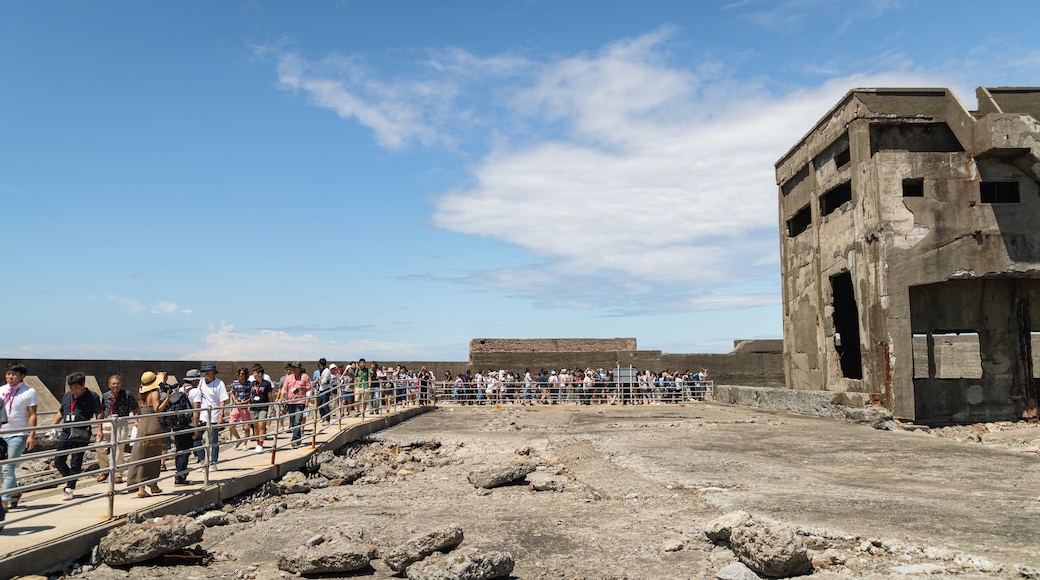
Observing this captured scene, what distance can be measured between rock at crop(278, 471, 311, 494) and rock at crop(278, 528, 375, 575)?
13.5 feet

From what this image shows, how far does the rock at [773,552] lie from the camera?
18.5 ft

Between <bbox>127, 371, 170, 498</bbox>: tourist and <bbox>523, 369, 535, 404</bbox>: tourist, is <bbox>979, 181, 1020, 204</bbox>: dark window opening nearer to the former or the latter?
<bbox>523, 369, 535, 404</bbox>: tourist

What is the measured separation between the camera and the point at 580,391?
29.7m

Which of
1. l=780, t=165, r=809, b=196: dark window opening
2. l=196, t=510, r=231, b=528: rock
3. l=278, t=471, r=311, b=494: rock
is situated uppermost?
l=780, t=165, r=809, b=196: dark window opening

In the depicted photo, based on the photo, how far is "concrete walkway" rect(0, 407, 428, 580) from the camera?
19.2 feet

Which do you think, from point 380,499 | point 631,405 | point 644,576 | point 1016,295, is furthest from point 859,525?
point 631,405

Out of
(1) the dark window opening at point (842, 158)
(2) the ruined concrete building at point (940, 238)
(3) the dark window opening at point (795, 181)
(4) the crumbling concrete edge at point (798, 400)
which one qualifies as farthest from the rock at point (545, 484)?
(3) the dark window opening at point (795, 181)

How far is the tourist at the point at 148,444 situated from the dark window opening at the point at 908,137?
18.4 m

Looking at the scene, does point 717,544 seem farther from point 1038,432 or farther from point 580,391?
point 580,391

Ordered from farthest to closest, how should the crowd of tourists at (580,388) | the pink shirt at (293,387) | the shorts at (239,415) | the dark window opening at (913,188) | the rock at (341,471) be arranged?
1. the crowd of tourists at (580,388)
2. the dark window opening at (913,188)
3. the pink shirt at (293,387)
4. the shorts at (239,415)
5. the rock at (341,471)

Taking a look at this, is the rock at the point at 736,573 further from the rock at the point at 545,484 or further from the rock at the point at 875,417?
the rock at the point at 875,417

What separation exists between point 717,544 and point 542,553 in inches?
62.7

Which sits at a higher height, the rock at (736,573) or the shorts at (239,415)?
the shorts at (239,415)

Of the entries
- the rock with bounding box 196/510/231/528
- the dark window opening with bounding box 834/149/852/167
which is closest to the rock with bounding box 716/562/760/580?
the rock with bounding box 196/510/231/528
